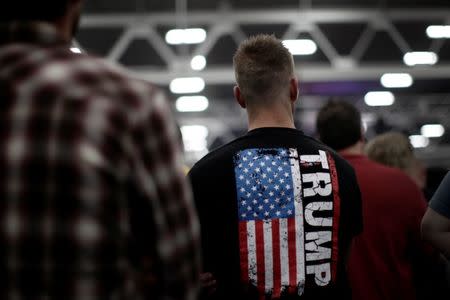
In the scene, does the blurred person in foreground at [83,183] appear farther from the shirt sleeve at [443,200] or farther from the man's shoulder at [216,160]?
the shirt sleeve at [443,200]

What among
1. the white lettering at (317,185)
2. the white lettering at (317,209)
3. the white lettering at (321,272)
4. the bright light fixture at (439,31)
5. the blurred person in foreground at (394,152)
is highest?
the bright light fixture at (439,31)

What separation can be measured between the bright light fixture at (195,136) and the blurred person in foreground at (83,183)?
1002 inches

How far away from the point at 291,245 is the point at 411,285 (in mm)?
1332

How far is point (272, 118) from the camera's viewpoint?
2.51 m

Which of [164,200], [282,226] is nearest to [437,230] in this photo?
[282,226]

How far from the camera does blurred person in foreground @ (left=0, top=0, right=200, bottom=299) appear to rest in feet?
4.03

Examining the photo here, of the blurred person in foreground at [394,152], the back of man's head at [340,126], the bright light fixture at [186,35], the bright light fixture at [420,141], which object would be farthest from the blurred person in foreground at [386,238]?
the bright light fixture at [420,141]

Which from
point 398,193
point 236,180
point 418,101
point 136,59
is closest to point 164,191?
point 236,180

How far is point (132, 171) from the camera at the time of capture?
50.0 inches

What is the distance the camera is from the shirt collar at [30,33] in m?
1.36

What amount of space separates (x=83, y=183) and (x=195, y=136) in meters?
26.6

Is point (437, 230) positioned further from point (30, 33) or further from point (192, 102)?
point (192, 102)

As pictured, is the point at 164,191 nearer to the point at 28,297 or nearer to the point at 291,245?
the point at 28,297

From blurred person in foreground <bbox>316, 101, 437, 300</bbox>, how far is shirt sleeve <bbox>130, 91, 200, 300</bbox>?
212 centimetres
